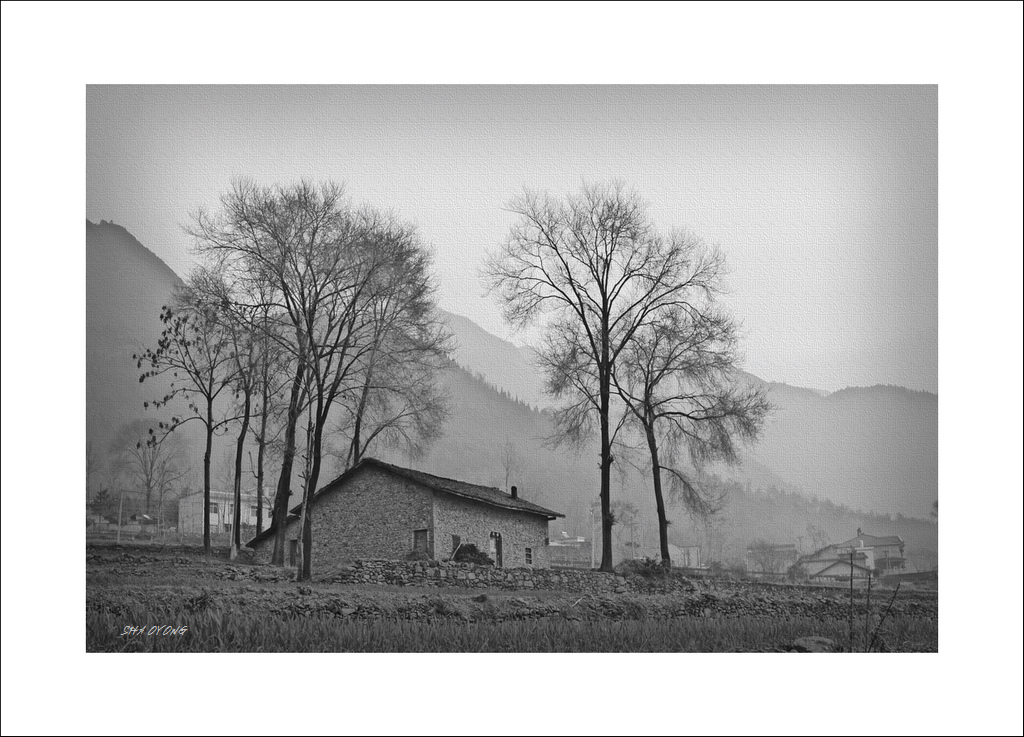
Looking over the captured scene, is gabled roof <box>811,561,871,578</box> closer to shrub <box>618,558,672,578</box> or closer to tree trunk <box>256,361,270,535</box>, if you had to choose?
shrub <box>618,558,672,578</box>

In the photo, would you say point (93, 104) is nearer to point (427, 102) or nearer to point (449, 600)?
point (427, 102)

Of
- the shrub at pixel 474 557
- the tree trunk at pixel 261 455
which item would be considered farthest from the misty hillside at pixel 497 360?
the tree trunk at pixel 261 455

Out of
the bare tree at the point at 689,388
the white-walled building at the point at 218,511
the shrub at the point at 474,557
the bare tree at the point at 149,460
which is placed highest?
the bare tree at the point at 689,388

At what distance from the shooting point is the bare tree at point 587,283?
593 inches

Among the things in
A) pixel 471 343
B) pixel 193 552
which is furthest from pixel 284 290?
pixel 193 552

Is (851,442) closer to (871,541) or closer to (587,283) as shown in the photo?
(871,541)

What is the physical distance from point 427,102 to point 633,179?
104 inches

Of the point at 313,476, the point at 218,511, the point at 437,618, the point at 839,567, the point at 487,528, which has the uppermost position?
the point at 313,476

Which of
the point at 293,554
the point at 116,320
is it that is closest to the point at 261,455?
the point at 293,554

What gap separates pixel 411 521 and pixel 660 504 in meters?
2.98

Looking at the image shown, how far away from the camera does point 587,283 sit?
50.2 ft

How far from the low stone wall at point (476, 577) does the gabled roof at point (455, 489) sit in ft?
2.40

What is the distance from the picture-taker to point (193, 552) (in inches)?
579

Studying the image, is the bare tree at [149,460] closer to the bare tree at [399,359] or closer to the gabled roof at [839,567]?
the bare tree at [399,359]
